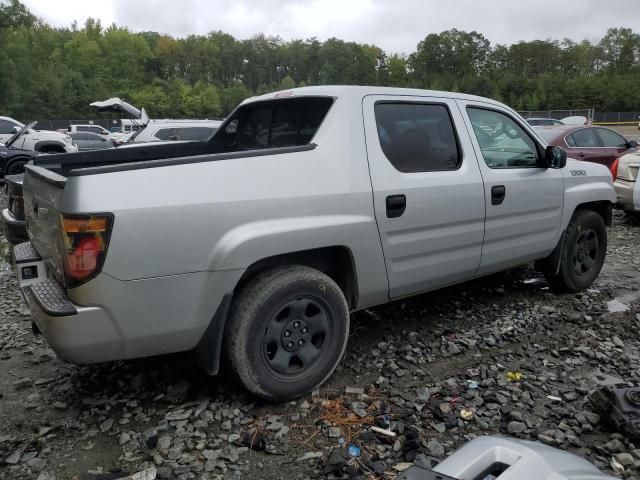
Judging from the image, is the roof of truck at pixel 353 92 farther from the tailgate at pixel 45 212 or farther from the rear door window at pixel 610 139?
A: the rear door window at pixel 610 139

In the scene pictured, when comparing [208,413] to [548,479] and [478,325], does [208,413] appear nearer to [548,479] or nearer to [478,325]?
[548,479]

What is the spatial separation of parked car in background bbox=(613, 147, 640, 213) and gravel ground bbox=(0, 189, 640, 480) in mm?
4571

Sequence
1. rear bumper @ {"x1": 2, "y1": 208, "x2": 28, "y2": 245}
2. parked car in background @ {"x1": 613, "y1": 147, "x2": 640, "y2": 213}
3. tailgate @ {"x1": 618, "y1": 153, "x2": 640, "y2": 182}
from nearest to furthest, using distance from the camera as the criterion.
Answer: rear bumper @ {"x1": 2, "y1": 208, "x2": 28, "y2": 245}, parked car in background @ {"x1": 613, "y1": 147, "x2": 640, "y2": 213}, tailgate @ {"x1": 618, "y1": 153, "x2": 640, "y2": 182}

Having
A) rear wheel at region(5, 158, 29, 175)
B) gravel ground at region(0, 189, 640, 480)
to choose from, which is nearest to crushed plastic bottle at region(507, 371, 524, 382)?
gravel ground at region(0, 189, 640, 480)

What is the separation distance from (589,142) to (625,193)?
2615 mm

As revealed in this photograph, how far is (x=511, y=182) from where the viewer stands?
163 inches

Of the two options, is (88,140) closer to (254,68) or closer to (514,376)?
(514,376)

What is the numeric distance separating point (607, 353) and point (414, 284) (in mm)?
1525

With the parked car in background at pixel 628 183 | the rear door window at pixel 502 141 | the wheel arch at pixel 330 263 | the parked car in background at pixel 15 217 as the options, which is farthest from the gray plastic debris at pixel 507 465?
the parked car in background at pixel 628 183

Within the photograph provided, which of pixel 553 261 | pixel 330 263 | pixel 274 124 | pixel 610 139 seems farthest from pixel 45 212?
pixel 610 139

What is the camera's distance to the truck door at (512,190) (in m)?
4.04

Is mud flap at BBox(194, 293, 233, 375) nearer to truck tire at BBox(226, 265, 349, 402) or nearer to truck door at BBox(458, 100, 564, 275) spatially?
truck tire at BBox(226, 265, 349, 402)

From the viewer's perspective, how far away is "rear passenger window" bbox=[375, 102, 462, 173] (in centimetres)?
351

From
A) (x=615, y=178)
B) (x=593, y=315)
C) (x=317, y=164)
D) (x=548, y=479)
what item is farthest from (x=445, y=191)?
(x=615, y=178)
